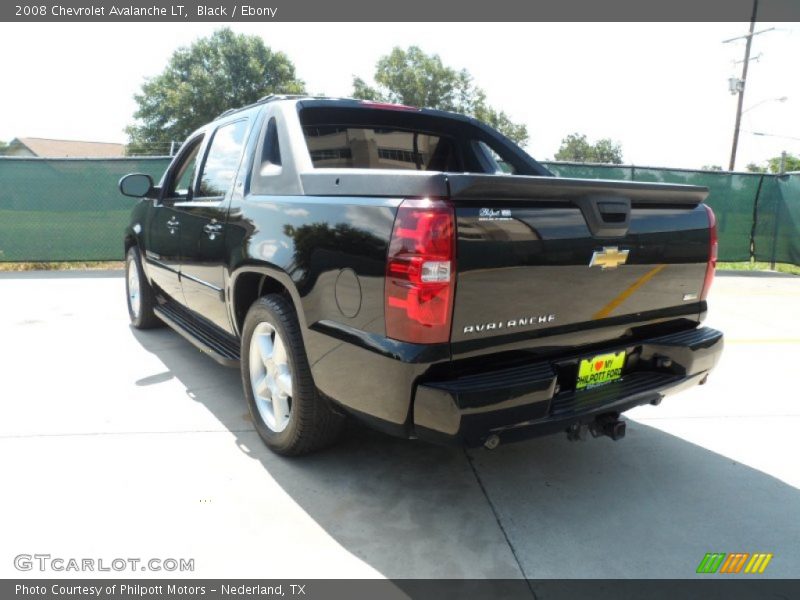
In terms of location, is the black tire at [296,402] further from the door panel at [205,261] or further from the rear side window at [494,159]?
the rear side window at [494,159]

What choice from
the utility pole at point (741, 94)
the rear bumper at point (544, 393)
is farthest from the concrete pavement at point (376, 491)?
the utility pole at point (741, 94)

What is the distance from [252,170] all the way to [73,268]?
863cm

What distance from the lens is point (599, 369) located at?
8.93 feet

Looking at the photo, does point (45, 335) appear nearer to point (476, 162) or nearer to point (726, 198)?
point (476, 162)

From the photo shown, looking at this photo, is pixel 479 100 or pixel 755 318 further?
pixel 479 100

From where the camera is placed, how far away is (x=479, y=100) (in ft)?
169

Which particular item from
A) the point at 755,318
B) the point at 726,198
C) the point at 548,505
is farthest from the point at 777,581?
the point at 726,198

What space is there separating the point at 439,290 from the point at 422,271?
0.10 meters

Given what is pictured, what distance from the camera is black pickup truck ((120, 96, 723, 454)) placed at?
2.22 meters

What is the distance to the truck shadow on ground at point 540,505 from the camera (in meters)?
2.38

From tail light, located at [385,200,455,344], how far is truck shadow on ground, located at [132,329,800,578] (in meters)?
0.92

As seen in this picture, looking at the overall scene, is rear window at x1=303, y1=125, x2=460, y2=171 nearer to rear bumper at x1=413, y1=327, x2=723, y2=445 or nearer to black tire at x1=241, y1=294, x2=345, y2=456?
black tire at x1=241, y1=294, x2=345, y2=456

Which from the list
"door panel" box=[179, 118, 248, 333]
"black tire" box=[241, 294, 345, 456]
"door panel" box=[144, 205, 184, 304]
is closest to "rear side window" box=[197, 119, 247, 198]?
"door panel" box=[179, 118, 248, 333]

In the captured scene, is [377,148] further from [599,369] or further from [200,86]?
[200,86]
